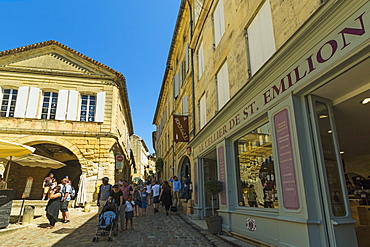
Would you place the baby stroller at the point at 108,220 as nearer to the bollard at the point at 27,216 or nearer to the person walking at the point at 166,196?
the bollard at the point at 27,216

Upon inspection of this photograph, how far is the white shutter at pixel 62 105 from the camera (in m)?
15.5

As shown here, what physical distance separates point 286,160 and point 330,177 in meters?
0.69

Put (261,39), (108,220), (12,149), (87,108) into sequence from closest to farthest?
(261,39)
(108,220)
(12,149)
(87,108)

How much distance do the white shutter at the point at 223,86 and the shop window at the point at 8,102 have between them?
13577 millimetres

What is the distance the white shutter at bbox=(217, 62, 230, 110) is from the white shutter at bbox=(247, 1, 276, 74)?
5.26 feet

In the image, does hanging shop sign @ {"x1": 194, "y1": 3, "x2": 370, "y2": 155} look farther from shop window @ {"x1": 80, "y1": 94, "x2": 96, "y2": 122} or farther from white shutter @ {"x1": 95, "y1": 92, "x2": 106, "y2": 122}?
shop window @ {"x1": 80, "y1": 94, "x2": 96, "y2": 122}

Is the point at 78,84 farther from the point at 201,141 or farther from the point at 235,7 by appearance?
the point at 235,7

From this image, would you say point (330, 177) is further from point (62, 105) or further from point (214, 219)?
point (62, 105)

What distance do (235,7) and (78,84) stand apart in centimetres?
1242

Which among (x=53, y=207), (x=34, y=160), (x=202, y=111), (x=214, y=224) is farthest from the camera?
(x=202, y=111)

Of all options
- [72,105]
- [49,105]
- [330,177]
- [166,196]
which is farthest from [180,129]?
[49,105]

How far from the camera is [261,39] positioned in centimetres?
574

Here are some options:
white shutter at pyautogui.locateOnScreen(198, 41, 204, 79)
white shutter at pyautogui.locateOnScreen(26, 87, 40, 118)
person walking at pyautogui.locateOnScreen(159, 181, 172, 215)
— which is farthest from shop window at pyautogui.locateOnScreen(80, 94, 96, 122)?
white shutter at pyautogui.locateOnScreen(198, 41, 204, 79)

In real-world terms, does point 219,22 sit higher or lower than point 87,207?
higher
